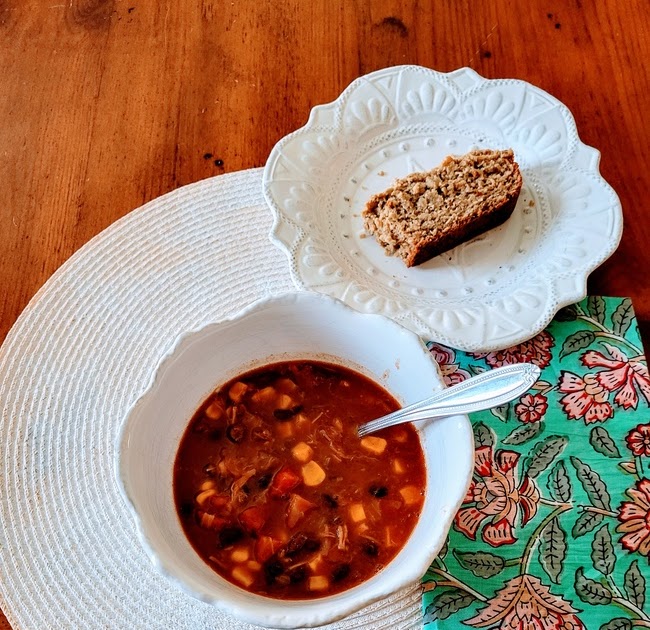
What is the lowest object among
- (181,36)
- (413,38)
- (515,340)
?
(515,340)

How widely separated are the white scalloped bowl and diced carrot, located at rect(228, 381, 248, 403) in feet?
0.08

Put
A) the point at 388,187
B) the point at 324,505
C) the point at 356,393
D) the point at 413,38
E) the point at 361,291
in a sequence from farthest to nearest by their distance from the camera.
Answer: the point at 413,38
the point at 388,187
the point at 361,291
the point at 356,393
the point at 324,505

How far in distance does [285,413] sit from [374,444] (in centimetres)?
18

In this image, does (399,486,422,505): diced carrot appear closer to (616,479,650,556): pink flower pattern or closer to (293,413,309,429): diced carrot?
(293,413,309,429): diced carrot

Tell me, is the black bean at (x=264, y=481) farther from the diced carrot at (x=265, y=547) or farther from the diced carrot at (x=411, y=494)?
the diced carrot at (x=411, y=494)

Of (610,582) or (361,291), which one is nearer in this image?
(610,582)

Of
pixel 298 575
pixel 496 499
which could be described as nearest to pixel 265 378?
pixel 298 575

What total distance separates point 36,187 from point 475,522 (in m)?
1.39

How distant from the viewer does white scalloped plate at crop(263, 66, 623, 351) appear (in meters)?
1.54

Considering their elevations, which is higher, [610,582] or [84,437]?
[84,437]

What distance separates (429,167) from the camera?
1789 millimetres

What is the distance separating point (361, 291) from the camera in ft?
5.15

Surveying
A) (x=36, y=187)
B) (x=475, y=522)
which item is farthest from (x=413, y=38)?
(x=475, y=522)

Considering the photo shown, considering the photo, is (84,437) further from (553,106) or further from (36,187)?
(553,106)
